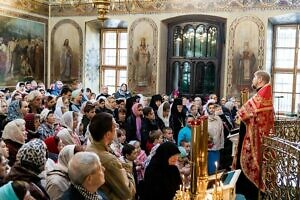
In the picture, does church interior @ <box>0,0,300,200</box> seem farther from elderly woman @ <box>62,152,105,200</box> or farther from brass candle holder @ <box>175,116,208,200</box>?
elderly woman @ <box>62,152,105,200</box>

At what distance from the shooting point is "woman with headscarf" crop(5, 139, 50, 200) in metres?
3.10

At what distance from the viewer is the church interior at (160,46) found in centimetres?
1362

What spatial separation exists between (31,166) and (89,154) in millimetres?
678

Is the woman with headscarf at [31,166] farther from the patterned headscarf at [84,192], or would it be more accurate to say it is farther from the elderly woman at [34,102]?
the elderly woman at [34,102]

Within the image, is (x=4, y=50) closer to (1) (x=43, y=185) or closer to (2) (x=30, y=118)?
(2) (x=30, y=118)

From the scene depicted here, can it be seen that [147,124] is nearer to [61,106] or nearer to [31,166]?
[61,106]

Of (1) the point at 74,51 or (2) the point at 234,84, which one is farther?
(1) the point at 74,51

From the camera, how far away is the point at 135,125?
7785 millimetres

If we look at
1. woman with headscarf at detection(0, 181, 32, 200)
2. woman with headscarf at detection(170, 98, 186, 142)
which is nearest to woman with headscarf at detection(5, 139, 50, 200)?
woman with headscarf at detection(0, 181, 32, 200)

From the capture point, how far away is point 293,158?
145 inches

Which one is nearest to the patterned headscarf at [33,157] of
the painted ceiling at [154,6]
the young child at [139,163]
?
the young child at [139,163]

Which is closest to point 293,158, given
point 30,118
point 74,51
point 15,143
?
point 15,143

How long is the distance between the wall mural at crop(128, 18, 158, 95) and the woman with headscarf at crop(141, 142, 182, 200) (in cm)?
1049

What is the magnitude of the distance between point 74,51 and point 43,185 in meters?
12.9
